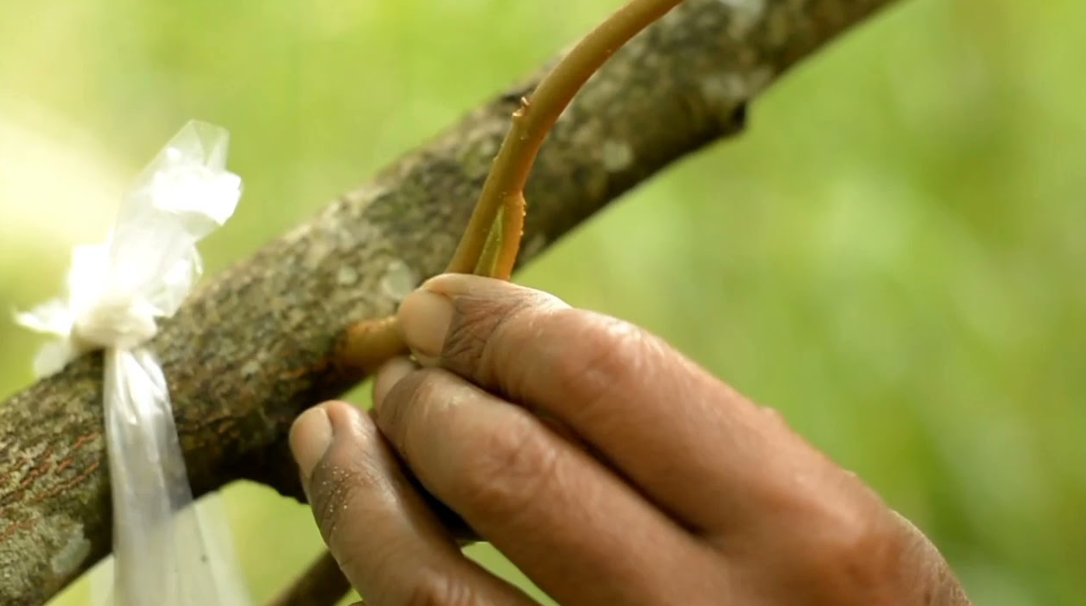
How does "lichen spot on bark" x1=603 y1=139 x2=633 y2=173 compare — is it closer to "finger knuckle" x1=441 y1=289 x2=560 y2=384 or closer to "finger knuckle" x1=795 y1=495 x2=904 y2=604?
"finger knuckle" x1=441 y1=289 x2=560 y2=384

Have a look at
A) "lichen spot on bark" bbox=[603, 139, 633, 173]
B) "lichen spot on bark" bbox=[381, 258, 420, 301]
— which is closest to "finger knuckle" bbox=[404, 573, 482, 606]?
"lichen spot on bark" bbox=[381, 258, 420, 301]

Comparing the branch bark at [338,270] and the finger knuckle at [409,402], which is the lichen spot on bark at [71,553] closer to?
the branch bark at [338,270]

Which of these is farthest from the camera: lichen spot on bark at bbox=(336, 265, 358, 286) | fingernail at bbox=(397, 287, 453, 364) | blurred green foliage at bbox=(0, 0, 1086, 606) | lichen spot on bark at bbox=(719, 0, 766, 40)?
blurred green foliage at bbox=(0, 0, 1086, 606)

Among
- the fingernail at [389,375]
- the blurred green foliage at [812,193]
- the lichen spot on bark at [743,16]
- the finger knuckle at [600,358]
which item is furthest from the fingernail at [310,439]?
the blurred green foliage at [812,193]

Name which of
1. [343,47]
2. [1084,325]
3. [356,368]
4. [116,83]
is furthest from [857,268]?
[116,83]

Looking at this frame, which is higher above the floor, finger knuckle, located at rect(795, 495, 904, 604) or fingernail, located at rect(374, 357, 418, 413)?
fingernail, located at rect(374, 357, 418, 413)

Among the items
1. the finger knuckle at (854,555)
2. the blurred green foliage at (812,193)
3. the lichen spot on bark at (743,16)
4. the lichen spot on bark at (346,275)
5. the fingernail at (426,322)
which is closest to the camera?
the finger knuckle at (854,555)

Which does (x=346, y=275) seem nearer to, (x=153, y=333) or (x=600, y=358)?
(x=153, y=333)

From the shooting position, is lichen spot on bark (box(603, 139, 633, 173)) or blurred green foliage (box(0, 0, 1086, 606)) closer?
lichen spot on bark (box(603, 139, 633, 173))
